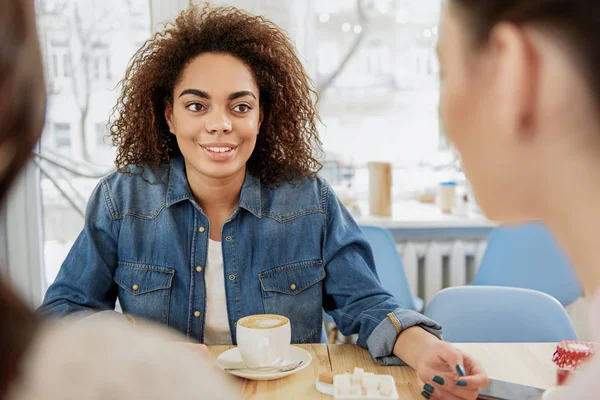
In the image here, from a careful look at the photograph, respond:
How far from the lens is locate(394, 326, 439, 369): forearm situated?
119cm

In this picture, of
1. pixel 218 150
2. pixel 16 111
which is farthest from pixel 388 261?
Answer: pixel 16 111

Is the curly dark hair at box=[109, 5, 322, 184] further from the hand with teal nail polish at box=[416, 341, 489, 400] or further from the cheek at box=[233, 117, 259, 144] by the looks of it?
the hand with teal nail polish at box=[416, 341, 489, 400]

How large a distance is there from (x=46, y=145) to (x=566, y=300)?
2.27 meters

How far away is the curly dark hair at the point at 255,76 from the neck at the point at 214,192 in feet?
0.28

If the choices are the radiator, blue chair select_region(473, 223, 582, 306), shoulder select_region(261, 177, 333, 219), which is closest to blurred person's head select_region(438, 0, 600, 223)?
shoulder select_region(261, 177, 333, 219)

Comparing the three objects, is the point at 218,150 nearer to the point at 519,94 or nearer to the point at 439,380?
the point at 439,380

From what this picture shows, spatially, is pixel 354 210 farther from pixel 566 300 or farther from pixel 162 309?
pixel 162 309

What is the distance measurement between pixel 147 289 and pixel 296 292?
14.1 inches

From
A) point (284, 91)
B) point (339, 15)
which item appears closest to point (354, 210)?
point (339, 15)

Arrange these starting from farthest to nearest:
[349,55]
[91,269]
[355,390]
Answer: [349,55], [91,269], [355,390]

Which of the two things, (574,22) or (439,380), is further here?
(439,380)

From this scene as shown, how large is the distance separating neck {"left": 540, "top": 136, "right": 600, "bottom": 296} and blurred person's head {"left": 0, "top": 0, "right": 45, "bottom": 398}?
0.41 metres

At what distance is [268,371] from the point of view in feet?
3.69

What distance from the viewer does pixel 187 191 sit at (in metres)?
1.55
